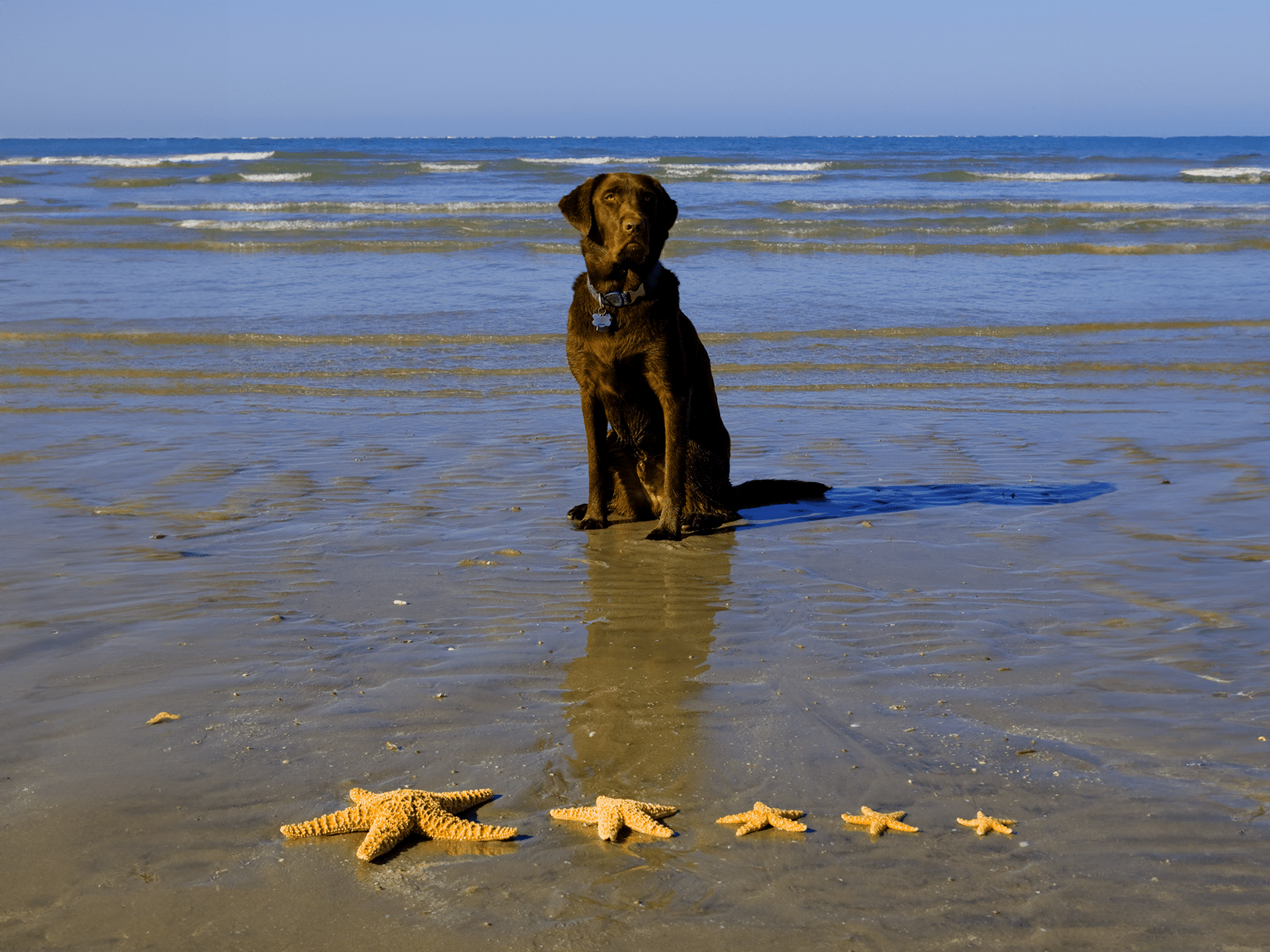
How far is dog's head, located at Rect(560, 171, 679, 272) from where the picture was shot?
4984mm

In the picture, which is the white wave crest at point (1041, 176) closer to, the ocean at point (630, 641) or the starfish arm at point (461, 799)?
the ocean at point (630, 641)

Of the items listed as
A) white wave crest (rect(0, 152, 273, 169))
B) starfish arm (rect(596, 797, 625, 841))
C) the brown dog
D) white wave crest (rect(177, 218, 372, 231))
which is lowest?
starfish arm (rect(596, 797, 625, 841))

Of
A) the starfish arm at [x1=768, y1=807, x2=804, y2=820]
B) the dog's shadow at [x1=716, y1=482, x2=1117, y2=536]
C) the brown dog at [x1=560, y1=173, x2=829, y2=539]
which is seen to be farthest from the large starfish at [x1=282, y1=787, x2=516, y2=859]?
the dog's shadow at [x1=716, y1=482, x2=1117, y2=536]

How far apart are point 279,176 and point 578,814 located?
1408 inches

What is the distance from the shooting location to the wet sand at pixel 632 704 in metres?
2.49

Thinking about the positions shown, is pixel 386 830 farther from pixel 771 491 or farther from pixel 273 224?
pixel 273 224

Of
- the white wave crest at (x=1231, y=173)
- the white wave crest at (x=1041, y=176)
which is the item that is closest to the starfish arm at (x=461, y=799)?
the white wave crest at (x=1041, y=176)

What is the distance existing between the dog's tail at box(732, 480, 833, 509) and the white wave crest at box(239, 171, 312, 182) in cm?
3173

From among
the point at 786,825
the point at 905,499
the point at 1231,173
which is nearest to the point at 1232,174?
the point at 1231,173

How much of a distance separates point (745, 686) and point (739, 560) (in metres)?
1.48

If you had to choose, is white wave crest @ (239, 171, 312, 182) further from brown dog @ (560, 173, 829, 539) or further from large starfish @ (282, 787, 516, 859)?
large starfish @ (282, 787, 516, 859)

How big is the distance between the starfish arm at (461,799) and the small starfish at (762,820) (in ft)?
1.99

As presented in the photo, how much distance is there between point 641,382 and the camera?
5355mm

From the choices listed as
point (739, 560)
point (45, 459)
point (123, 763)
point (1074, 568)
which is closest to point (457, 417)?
point (45, 459)
